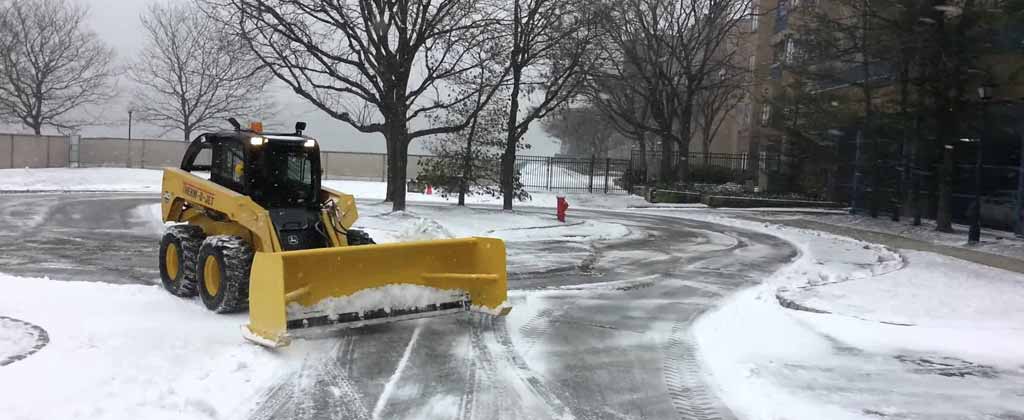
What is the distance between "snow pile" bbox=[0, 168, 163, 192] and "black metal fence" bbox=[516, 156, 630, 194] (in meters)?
18.5

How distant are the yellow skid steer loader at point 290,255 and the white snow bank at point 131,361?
36cm

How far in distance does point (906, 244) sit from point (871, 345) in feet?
35.1

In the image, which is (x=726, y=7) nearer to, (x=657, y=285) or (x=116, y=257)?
(x=657, y=285)

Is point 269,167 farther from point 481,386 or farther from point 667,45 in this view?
point 667,45

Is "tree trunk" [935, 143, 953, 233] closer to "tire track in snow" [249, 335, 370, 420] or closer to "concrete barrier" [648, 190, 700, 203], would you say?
"concrete barrier" [648, 190, 700, 203]

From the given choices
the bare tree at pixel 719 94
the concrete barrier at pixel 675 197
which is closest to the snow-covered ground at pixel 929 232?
the concrete barrier at pixel 675 197

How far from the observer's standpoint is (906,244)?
1739cm

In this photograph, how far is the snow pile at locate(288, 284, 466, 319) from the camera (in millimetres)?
7457

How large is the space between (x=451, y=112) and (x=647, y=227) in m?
6.69

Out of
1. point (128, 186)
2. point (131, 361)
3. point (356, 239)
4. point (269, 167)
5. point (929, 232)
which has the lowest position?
point (131, 361)

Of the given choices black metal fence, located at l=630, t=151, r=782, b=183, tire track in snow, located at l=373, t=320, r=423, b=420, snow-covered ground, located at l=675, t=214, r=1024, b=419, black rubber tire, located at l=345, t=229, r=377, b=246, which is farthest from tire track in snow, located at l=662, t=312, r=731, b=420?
black metal fence, located at l=630, t=151, r=782, b=183

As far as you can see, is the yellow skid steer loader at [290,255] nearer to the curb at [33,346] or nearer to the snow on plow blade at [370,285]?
the snow on plow blade at [370,285]

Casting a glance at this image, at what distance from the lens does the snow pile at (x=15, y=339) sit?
6.39 meters

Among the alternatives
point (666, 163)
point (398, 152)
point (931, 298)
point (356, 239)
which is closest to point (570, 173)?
point (666, 163)
